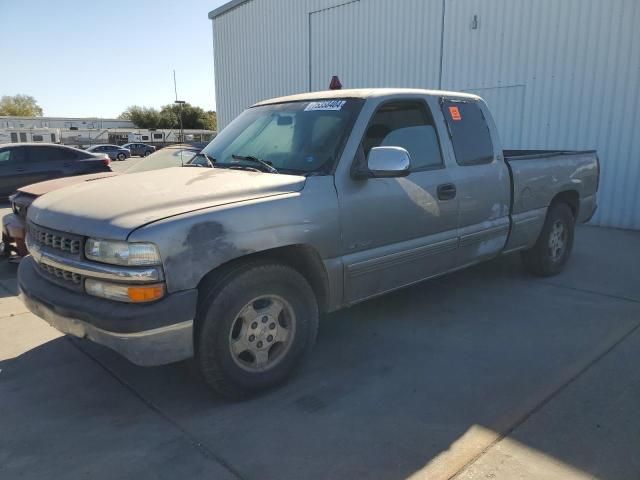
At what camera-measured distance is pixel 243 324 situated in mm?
3057

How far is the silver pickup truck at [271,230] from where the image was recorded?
2.69m

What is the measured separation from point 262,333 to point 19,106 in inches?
4565

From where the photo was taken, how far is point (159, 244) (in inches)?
103

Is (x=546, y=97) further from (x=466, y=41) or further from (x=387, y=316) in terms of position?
(x=387, y=316)

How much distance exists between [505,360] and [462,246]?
1075 millimetres

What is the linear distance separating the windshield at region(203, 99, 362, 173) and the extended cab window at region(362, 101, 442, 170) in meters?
0.22

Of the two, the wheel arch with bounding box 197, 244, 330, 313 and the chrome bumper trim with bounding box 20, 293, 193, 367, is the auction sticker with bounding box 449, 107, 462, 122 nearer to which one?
the wheel arch with bounding box 197, 244, 330, 313

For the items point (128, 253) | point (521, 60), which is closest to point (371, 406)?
point (128, 253)

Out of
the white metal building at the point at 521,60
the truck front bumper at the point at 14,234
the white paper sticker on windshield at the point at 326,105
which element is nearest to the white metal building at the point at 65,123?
the white metal building at the point at 521,60

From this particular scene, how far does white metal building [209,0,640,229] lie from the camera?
27.3 feet

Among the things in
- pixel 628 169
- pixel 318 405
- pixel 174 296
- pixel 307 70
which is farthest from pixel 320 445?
pixel 307 70

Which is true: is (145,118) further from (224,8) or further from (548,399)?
(548,399)

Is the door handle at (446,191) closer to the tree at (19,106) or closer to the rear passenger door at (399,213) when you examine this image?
the rear passenger door at (399,213)

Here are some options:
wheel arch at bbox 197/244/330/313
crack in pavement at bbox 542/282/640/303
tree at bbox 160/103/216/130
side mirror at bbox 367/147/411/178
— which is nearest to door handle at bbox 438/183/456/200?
side mirror at bbox 367/147/411/178
